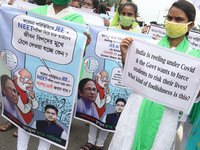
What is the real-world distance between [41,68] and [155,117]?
3.99 ft

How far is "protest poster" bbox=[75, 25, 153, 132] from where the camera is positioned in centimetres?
299

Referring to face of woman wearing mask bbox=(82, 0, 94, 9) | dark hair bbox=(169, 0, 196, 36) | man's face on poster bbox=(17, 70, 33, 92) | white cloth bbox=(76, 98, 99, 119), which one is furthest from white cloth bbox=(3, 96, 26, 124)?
face of woman wearing mask bbox=(82, 0, 94, 9)

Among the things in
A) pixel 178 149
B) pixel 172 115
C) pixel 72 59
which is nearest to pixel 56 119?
pixel 72 59

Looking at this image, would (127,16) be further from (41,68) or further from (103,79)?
(41,68)

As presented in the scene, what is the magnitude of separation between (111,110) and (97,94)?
0.97 ft

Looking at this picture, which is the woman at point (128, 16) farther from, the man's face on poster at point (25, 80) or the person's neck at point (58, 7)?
the man's face on poster at point (25, 80)

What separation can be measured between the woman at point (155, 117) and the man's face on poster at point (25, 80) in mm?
1022

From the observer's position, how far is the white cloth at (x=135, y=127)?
1799 millimetres

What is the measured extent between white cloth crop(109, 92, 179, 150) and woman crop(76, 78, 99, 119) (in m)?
1.20

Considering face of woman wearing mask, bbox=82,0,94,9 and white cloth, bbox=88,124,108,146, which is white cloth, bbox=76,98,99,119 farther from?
face of woman wearing mask, bbox=82,0,94,9

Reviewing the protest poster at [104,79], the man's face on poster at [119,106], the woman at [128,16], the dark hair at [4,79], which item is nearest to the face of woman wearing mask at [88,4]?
the woman at [128,16]

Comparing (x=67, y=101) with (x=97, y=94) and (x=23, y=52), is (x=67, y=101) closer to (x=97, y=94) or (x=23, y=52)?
(x=23, y=52)

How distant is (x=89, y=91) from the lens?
→ 10.5ft

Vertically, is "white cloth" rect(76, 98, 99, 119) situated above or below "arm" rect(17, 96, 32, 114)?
below
